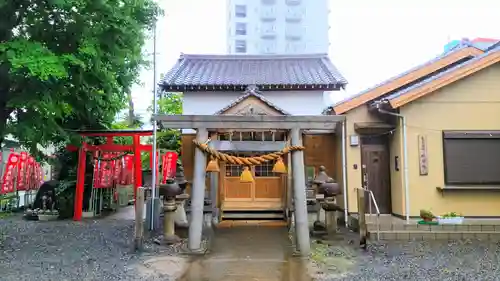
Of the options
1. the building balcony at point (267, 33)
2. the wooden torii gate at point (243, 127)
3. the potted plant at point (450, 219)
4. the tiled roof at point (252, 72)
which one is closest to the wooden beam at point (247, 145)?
the wooden torii gate at point (243, 127)

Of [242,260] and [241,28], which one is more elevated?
[241,28]

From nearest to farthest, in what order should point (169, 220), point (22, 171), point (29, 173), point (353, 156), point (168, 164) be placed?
point (169, 220)
point (353, 156)
point (22, 171)
point (168, 164)
point (29, 173)

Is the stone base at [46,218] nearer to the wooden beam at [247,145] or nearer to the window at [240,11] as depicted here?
the wooden beam at [247,145]

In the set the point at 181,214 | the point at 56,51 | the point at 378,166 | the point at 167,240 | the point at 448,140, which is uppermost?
the point at 56,51

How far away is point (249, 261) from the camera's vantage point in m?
8.17

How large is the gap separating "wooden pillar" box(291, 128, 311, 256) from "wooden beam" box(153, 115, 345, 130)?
0.84ft

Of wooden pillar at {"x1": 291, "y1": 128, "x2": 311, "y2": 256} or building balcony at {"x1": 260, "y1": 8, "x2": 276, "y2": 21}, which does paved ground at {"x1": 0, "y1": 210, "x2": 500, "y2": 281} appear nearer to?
wooden pillar at {"x1": 291, "y1": 128, "x2": 311, "y2": 256}

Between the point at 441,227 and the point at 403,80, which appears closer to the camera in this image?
the point at 441,227

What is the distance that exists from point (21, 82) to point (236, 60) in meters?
12.1

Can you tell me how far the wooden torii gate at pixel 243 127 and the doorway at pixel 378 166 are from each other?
4294mm

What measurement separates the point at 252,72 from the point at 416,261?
37.1 ft

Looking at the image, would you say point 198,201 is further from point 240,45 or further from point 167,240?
point 240,45

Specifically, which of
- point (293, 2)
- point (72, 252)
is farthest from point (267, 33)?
point (72, 252)

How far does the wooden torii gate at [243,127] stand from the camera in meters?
8.74
